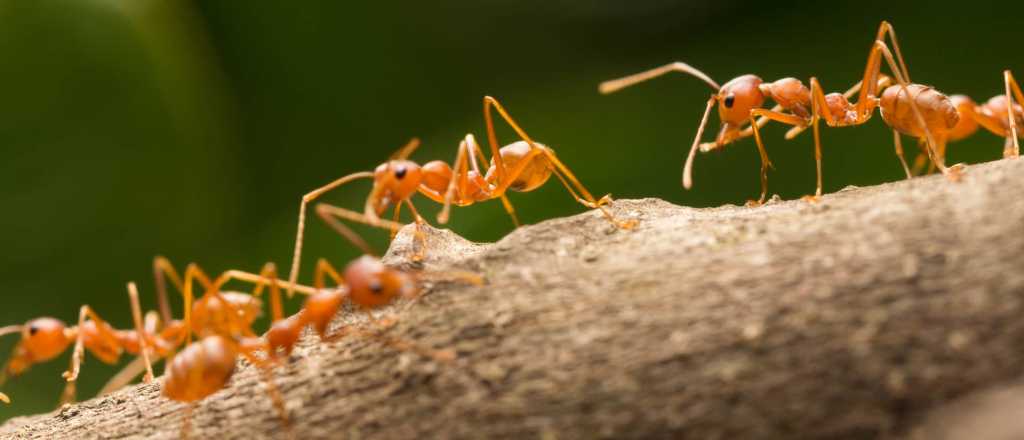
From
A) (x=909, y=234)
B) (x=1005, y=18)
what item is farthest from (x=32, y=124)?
(x=1005, y=18)

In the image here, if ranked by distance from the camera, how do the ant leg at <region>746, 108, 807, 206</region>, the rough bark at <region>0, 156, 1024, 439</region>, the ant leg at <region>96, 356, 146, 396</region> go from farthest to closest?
1. the ant leg at <region>746, 108, 807, 206</region>
2. the ant leg at <region>96, 356, 146, 396</region>
3. the rough bark at <region>0, 156, 1024, 439</region>

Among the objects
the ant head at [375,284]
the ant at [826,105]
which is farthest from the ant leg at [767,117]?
the ant head at [375,284]

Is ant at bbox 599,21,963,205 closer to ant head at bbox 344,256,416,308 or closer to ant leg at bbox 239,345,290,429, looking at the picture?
ant head at bbox 344,256,416,308

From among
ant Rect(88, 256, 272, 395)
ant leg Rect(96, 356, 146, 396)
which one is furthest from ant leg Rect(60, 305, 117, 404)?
ant leg Rect(96, 356, 146, 396)

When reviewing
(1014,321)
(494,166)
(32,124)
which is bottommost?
(1014,321)

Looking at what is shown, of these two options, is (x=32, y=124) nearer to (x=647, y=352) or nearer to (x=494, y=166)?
(x=494, y=166)

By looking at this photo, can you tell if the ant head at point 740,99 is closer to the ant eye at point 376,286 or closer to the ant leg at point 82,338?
the ant eye at point 376,286

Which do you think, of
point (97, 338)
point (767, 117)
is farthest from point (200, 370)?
point (767, 117)
